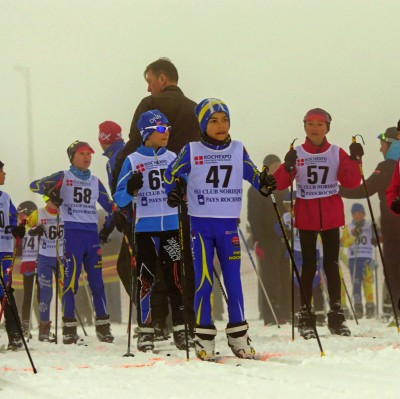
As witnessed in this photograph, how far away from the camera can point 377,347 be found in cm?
459

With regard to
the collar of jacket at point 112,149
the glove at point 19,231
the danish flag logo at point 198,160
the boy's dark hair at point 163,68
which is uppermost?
the boy's dark hair at point 163,68

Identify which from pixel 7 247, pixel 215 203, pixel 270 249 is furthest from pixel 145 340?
pixel 270 249

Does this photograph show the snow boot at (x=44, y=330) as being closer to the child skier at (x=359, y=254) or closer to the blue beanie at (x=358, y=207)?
the child skier at (x=359, y=254)

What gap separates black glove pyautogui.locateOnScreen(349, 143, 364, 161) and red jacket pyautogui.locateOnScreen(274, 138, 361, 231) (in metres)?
0.11

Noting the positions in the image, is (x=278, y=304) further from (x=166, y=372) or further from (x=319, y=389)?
(x=319, y=389)

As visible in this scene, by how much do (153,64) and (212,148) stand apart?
1814 mm

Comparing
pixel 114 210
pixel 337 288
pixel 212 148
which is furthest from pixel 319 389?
pixel 114 210

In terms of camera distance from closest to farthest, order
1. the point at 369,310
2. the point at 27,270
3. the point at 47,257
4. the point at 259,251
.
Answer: the point at 47,257
the point at 27,270
the point at 259,251
the point at 369,310

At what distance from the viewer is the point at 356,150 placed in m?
5.63

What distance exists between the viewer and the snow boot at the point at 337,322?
Result: 18.5 feet

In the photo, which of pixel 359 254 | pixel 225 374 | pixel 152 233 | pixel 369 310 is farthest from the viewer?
pixel 359 254

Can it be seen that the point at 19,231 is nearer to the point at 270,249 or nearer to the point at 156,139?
the point at 156,139

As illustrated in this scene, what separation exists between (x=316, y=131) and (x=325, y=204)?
543 mm

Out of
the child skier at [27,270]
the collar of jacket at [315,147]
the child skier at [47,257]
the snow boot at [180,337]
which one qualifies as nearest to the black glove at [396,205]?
the collar of jacket at [315,147]
